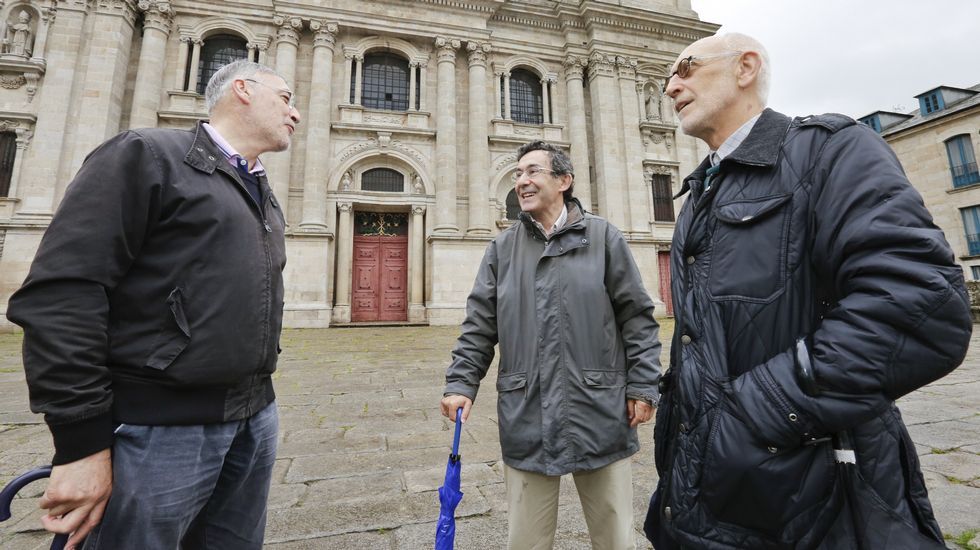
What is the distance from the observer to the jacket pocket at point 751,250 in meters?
1.23

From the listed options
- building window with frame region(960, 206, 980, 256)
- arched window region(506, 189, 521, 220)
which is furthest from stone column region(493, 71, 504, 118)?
building window with frame region(960, 206, 980, 256)

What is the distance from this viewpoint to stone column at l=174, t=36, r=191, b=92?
48.1 feet

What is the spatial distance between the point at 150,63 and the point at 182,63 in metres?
0.94

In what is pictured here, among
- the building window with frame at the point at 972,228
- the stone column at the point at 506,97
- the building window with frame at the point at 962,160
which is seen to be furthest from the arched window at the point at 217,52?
the building window with frame at the point at 972,228

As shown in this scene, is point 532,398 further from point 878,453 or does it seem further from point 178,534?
point 178,534

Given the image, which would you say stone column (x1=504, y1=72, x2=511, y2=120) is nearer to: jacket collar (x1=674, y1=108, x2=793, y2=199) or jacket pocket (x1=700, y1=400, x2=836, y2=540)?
jacket collar (x1=674, y1=108, x2=793, y2=199)

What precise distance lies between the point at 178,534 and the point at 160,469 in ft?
0.73

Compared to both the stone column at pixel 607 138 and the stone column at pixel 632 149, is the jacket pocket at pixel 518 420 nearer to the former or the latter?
the stone column at pixel 607 138

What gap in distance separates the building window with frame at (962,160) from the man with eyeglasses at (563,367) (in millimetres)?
26357

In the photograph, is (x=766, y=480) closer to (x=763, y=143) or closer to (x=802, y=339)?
(x=802, y=339)

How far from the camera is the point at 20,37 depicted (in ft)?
43.9

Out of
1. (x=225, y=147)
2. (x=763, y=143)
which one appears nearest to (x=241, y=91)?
(x=225, y=147)

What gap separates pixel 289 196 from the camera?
14.4 meters

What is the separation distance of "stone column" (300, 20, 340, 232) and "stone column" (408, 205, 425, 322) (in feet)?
10.0
